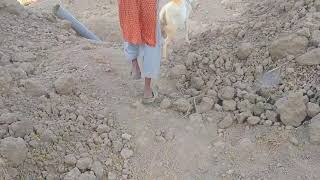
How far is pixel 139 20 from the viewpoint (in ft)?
10.6

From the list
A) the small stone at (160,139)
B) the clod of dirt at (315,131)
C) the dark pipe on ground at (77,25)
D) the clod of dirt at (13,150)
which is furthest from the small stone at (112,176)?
Answer: the dark pipe on ground at (77,25)

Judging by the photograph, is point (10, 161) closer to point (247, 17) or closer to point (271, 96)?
point (271, 96)

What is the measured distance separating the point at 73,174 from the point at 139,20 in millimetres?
1105

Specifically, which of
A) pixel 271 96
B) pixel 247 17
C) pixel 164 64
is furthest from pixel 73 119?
pixel 247 17

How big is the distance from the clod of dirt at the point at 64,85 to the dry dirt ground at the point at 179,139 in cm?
12

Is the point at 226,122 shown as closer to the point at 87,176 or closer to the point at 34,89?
the point at 87,176

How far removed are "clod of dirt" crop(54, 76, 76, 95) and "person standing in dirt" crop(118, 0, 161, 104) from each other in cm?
48

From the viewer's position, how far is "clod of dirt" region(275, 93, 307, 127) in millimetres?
3133

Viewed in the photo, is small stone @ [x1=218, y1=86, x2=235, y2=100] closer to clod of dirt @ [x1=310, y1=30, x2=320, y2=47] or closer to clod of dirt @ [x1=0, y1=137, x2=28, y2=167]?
clod of dirt @ [x1=310, y1=30, x2=320, y2=47]

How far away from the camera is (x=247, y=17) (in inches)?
174

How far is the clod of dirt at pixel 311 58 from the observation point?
3369 millimetres

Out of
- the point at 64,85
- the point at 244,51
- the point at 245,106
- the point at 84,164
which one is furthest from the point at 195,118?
the point at 64,85

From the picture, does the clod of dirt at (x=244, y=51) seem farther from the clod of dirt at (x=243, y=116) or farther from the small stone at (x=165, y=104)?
the small stone at (x=165, y=104)

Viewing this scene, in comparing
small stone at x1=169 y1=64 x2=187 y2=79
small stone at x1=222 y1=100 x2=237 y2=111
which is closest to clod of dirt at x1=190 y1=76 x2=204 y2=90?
small stone at x1=169 y1=64 x2=187 y2=79
